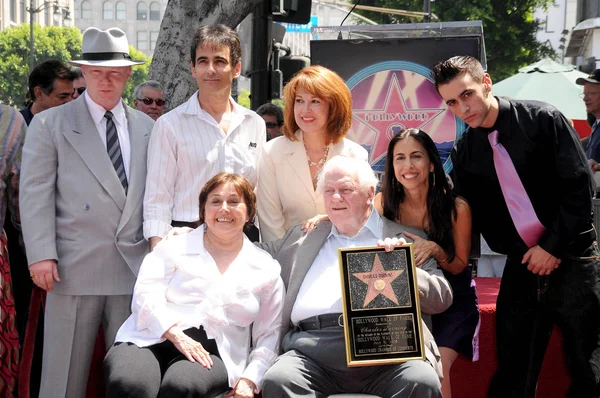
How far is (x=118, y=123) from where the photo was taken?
4438mm

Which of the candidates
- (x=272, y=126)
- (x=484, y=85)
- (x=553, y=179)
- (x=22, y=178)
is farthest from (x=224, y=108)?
(x=272, y=126)

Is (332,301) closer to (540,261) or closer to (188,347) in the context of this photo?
(188,347)

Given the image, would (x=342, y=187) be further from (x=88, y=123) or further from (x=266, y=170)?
(x=88, y=123)

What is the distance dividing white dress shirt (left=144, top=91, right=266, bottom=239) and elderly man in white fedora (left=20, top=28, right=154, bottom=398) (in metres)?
0.13

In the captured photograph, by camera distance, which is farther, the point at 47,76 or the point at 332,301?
the point at 47,76

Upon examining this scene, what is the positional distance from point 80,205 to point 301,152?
122cm

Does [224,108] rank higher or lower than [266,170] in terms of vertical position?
higher

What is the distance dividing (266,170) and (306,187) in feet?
0.80

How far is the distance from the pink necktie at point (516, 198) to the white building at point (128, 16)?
402 ft

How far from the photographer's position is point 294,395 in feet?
12.1

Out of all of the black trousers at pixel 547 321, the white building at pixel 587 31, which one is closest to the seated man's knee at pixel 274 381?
the black trousers at pixel 547 321

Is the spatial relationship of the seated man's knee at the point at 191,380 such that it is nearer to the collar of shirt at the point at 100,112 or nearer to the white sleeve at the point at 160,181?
the white sleeve at the point at 160,181

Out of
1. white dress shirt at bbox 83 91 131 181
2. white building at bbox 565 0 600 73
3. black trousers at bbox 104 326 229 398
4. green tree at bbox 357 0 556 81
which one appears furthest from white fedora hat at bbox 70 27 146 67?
green tree at bbox 357 0 556 81

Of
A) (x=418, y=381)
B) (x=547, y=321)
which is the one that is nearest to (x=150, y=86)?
(x=547, y=321)
